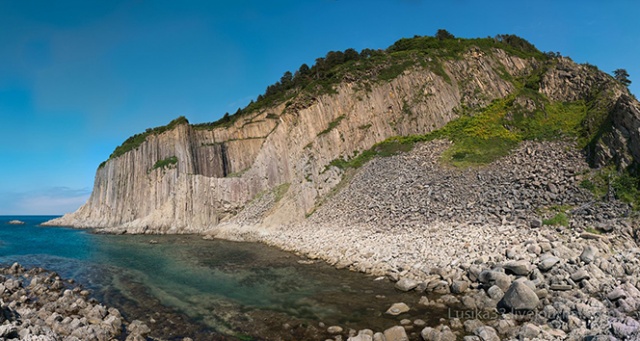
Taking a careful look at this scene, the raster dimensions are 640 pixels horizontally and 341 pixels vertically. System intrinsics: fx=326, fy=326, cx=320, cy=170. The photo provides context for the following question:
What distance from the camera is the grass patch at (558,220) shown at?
51.7ft

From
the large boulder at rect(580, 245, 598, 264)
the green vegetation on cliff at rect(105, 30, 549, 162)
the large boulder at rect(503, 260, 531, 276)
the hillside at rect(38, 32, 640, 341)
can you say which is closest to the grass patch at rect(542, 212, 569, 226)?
the hillside at rect(38, 32, 640, 341)

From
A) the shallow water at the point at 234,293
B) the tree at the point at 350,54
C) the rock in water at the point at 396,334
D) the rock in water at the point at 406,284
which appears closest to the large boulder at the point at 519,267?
the rock in water at the point at 406,284

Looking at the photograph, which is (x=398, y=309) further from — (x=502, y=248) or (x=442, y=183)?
(x=442, y=183)

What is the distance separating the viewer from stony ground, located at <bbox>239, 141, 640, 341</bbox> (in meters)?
9.56

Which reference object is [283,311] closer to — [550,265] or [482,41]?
[550,265]

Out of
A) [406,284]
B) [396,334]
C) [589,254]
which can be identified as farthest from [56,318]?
[589,254]

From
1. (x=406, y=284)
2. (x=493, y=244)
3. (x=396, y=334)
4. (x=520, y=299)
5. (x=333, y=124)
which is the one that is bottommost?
(x=396, y=334)

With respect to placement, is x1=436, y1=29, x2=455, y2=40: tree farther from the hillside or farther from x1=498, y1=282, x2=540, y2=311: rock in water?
x1=498, y1=282, x2=540, y2=311: rock in water

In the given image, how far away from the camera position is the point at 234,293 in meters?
14.1

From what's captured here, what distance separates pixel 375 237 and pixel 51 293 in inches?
648

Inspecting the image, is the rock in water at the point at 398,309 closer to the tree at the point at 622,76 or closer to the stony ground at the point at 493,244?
the stony ground at the point at 493,244

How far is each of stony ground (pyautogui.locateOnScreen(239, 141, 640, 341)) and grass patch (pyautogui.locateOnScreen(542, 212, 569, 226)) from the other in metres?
0.26

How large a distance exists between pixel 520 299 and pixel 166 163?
51.5 metres

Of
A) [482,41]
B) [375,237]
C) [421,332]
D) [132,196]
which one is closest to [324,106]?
[375,237]
